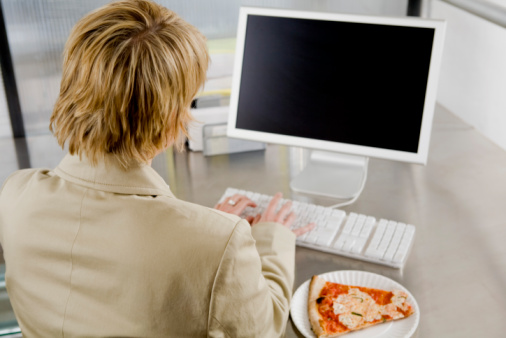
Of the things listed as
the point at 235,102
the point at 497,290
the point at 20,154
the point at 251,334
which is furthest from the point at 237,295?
the point at 20,154

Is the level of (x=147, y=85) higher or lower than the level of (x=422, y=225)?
higher

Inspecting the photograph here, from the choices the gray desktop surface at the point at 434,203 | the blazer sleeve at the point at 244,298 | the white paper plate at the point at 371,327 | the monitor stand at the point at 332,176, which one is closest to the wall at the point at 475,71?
the gray desktop surface at the point at 434,203

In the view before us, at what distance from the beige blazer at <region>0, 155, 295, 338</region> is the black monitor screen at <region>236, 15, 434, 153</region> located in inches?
23.0

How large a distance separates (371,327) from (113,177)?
20.6 inches

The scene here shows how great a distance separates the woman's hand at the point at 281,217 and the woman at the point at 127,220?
1.17 feet

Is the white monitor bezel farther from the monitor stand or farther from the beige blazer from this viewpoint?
the beige blazer

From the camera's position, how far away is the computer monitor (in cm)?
129

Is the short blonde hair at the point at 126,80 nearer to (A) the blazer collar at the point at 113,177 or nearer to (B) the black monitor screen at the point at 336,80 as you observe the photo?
(A) the blazer collar at the point at 113,177

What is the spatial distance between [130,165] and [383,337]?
0.53 meters

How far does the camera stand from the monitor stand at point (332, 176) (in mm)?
1455

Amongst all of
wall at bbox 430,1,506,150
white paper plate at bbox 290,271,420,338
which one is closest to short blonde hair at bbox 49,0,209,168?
white paper plate at bbox 290,271,420,338

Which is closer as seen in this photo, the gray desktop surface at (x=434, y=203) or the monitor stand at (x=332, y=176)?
the gray desktop surface at (x=434, y=203)

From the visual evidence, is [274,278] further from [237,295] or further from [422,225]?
[422,225]

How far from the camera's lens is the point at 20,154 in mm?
1720
